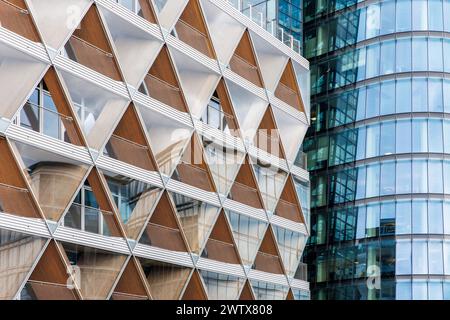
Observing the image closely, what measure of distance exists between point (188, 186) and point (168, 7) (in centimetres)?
571

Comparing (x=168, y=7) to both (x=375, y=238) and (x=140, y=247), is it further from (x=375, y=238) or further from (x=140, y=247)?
(x=375, y=238)

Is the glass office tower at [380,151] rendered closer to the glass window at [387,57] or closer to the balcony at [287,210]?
the glass window at [387,57]

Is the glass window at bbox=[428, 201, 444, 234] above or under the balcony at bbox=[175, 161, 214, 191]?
above

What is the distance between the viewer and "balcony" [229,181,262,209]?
96.6ft

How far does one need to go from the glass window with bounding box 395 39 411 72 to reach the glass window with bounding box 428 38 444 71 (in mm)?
905

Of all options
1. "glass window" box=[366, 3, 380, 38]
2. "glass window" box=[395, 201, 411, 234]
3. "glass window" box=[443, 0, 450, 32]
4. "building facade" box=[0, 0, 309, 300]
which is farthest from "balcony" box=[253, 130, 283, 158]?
"glass window" box=[443, 0, 450, 32]

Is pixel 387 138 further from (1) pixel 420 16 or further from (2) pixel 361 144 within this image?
(1) pixel 420 16

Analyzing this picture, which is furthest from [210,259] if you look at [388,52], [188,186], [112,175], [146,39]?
Result: [388,52]

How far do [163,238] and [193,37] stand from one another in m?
7.02

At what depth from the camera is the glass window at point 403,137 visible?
36.8m

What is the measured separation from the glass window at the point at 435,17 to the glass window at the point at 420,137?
437 centimetres

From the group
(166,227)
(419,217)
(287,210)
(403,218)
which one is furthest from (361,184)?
(166,227)

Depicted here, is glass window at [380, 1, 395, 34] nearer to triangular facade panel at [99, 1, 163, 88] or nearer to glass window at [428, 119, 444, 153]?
glass window at [428, 119, 444, 153]

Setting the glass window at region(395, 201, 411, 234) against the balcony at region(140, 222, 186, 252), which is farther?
the glass window at region(395, 201, 411, 234)
